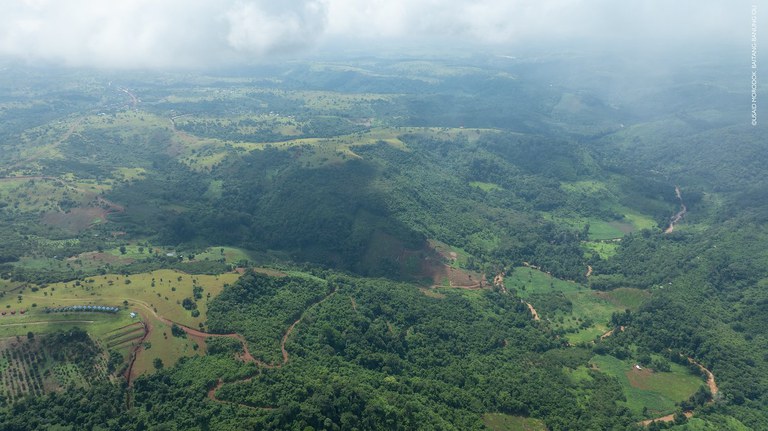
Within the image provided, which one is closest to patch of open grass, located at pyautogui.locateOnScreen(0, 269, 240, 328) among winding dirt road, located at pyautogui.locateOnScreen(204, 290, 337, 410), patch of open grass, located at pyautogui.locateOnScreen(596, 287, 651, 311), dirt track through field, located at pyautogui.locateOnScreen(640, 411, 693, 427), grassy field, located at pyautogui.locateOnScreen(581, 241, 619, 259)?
winding dirt road, located at pyautogui.locateOnScreen(204, 290, 337, 410)

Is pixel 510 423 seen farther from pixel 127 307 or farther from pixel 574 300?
pixel 127 307

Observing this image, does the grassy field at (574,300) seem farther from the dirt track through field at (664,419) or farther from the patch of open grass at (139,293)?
the patch of open grass at (139,293)

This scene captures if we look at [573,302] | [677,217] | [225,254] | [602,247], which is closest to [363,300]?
[225,254]

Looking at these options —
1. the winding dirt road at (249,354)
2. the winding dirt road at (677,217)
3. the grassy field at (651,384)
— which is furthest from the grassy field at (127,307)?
the winding dirt road at (677,217)

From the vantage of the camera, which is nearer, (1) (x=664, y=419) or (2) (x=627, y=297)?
(1) (x=664, y=419)

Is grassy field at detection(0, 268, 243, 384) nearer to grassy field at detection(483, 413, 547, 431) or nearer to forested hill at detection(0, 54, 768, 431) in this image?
forested hill at detection(0, 54, 768, 431)

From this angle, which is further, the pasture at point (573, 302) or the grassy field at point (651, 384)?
the pasture at point (573, 302)

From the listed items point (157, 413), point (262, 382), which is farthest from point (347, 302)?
point (157, 413)
